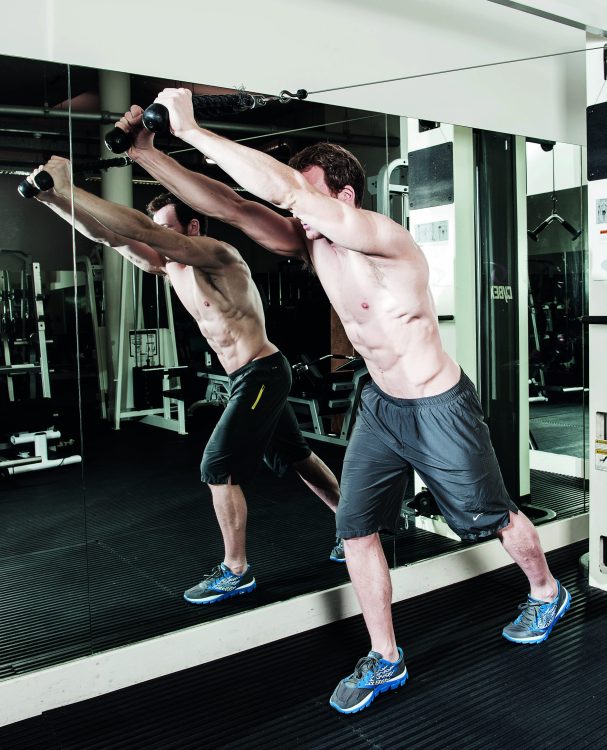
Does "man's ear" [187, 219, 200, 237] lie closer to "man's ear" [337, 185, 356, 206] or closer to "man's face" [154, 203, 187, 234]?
"man's face" [154, 203, 187, 234]

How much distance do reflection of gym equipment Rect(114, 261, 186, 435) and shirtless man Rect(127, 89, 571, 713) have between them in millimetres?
346

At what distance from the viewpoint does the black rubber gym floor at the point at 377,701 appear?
2090mm

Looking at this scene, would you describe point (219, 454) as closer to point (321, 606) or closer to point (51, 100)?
point (321, 606)

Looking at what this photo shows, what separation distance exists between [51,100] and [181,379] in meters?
0.95

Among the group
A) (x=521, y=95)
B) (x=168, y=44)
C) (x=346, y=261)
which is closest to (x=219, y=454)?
Result: (x=346, y=261)

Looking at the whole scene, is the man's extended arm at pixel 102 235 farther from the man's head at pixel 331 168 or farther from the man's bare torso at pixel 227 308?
the man's head at pixel 331 168

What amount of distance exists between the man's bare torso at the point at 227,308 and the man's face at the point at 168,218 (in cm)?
12

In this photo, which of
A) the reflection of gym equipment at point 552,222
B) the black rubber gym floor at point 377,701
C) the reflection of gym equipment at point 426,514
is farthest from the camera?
the reflection of gym equipment at point 552,222

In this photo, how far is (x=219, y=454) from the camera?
2588 mm

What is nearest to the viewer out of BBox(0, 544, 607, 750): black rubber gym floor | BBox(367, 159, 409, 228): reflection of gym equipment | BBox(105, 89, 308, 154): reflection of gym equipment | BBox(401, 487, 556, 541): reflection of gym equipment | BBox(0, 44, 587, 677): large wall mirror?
BBox(105, 89, 308, 154): reflection of gym equipment

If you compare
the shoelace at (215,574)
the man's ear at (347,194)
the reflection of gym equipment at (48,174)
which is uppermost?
the reflection of gym equipment at (48,174)

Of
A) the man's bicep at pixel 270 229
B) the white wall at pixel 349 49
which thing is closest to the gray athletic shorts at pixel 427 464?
the man's bicep at pixel 270 229

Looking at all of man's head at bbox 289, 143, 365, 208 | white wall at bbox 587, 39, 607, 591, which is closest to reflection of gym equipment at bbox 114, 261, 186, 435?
man's head at bbox 289, 143, 365, 208

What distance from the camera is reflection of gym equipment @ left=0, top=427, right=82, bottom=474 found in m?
2.26
